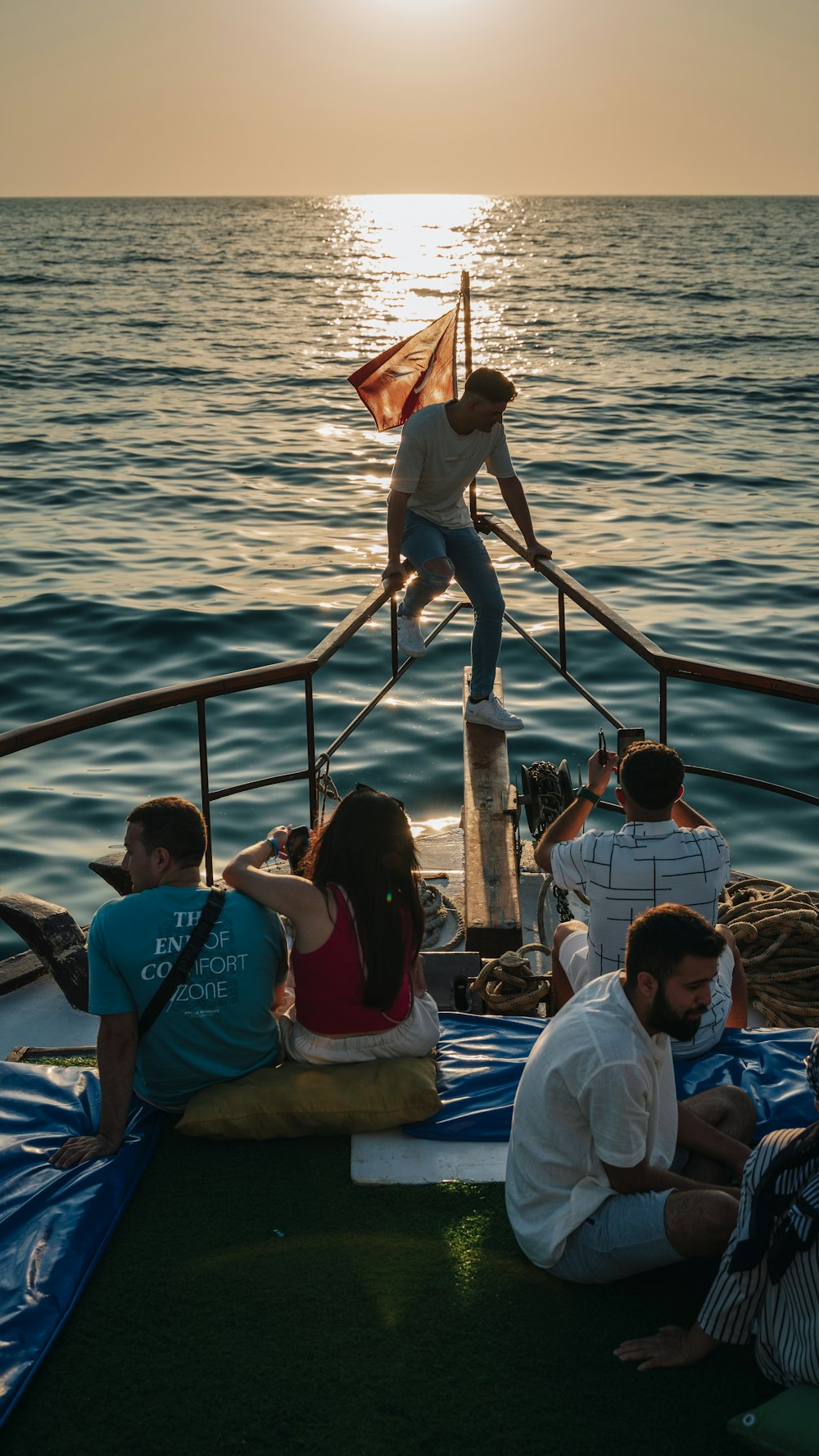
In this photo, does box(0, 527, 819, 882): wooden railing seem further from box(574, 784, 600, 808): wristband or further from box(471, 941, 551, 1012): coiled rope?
box(471, 941, 551, 1012): coiled rope

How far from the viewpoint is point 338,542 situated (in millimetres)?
17141

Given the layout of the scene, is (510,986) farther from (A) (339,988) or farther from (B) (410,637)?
(B) (410,637)

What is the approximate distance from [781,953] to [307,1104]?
84.9 inches

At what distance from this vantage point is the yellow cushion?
365 centimetres

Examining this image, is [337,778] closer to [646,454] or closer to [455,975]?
[455,975]

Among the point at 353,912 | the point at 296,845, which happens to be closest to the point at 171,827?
the point at 353,912

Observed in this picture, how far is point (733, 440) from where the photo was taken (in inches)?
918

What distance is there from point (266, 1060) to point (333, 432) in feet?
73.1

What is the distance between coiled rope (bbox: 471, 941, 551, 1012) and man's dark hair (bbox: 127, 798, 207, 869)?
1.59 m

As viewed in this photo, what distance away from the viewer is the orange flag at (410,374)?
779 cm

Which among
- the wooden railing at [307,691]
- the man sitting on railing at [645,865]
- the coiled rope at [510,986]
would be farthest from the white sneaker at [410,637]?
the man sitting on railing at [645,865]

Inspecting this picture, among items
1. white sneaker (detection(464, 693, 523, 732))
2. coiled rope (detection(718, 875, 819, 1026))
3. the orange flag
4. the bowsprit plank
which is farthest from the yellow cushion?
the orange flag

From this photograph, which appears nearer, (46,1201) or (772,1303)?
(772,1303)

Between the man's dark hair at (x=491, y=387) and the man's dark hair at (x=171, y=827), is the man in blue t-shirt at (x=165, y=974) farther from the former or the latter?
the man's dark hair at (x=491, y=387)
